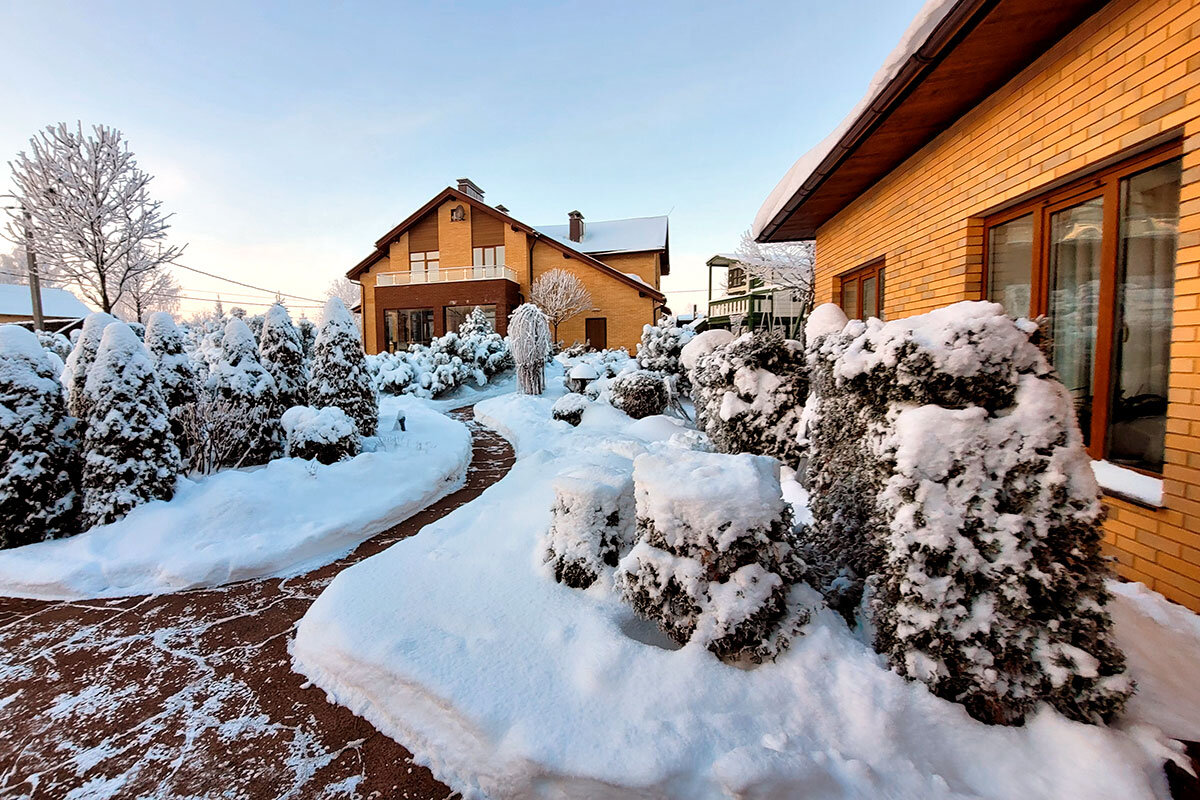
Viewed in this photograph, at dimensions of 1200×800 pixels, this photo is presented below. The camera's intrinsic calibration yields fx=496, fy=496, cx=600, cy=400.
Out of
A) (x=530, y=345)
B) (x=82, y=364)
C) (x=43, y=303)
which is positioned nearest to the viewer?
(x=82, y=364)

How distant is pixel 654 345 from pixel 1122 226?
932cm

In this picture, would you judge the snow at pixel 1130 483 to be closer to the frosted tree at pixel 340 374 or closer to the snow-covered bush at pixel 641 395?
the snow-covered bush at pixel 641 395

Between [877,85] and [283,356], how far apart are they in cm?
819

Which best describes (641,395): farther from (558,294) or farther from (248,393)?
(558,294)

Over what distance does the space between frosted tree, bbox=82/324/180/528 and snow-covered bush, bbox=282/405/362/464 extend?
4.71ft

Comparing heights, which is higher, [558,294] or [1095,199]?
[558,294]

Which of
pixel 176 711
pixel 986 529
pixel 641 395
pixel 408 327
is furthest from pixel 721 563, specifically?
pixel 408 327

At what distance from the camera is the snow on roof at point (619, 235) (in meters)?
29.3

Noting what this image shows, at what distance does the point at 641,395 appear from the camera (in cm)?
975

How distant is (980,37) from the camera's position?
3.15 meters

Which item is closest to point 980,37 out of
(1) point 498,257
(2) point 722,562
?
(2) point 722,562

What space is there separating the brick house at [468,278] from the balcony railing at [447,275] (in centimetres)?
5

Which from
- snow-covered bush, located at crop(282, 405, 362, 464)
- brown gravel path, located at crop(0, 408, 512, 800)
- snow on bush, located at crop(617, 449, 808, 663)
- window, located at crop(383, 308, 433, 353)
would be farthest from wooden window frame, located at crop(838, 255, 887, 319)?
window, located at crop(383, 308, 433, 353)

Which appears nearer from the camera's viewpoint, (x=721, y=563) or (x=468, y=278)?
(x=721, y=563)
